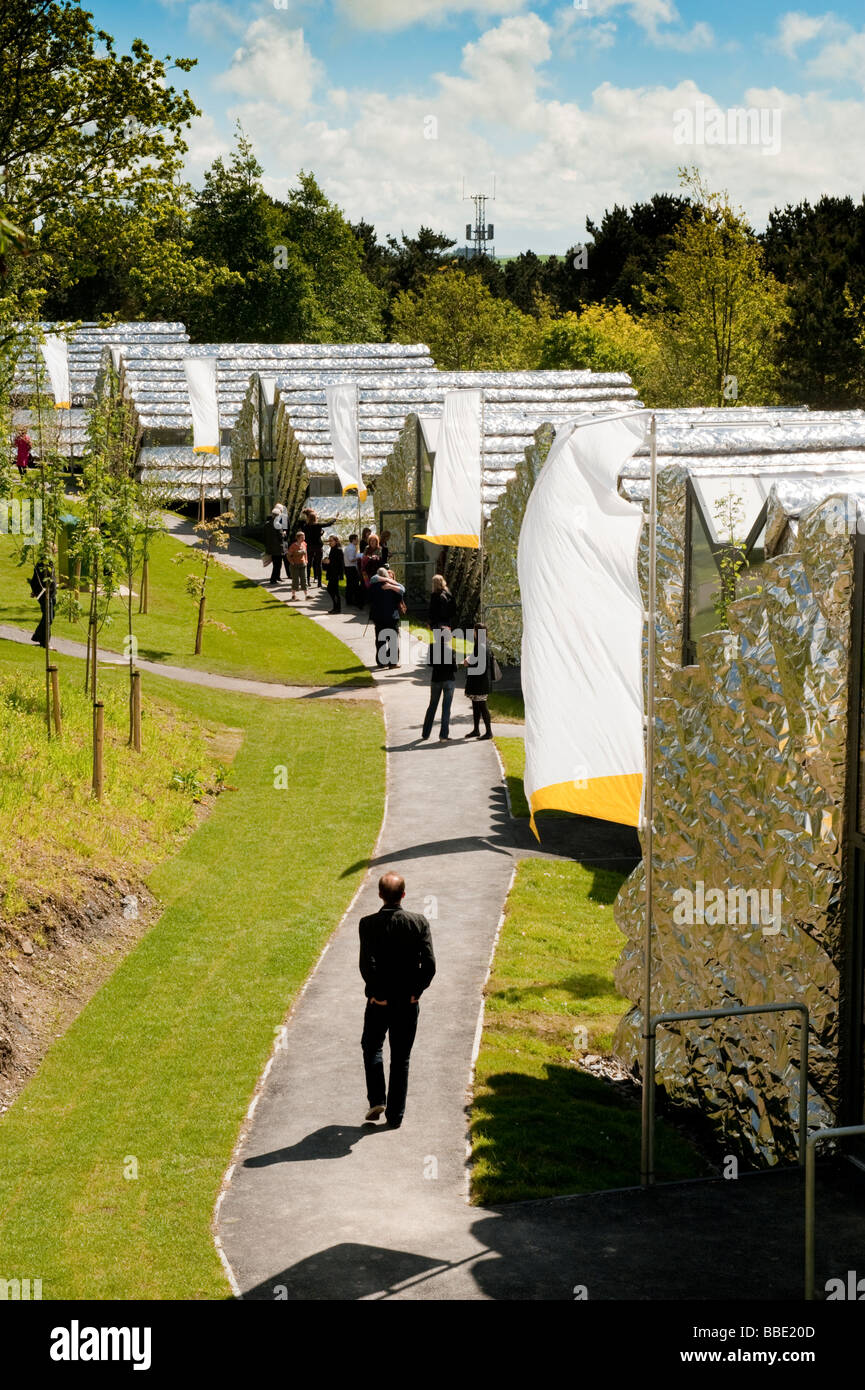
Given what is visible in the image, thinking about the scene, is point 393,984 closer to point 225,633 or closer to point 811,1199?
point 811,1199

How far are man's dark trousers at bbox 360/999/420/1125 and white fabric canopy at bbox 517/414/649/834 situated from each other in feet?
8.75

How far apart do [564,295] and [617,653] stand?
3433 inches

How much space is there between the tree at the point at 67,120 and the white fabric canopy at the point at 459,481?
8362 mm

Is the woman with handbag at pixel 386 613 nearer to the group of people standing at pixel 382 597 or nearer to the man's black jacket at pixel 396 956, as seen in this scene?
the group of people standing at pixel 382 597

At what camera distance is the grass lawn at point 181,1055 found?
35.2 ft

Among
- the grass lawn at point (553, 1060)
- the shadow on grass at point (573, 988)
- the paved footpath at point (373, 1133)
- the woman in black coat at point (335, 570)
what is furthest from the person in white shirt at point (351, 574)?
the shadow on grass at point (573, 988)

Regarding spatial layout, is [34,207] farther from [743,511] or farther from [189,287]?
Result: [743,511]

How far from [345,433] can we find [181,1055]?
25639mm

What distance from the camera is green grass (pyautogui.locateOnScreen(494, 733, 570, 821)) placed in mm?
22297

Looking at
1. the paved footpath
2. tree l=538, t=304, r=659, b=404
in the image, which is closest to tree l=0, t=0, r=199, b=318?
A: the paved footpath

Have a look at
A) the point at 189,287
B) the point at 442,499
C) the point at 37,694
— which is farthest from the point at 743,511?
the point at 189,287
